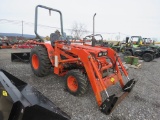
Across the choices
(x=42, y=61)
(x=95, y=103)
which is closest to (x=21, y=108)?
(x=95, y=103)

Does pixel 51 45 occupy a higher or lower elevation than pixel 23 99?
higher

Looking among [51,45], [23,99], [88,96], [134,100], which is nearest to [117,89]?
[134,100]

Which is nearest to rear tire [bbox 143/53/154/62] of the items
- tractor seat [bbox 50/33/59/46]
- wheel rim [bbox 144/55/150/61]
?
wheel rim [bbox 144/55/150/61]

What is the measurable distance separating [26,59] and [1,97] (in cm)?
565

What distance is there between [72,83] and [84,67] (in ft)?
1.68

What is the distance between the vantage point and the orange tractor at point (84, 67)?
3.22 m

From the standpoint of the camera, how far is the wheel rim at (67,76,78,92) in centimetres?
375

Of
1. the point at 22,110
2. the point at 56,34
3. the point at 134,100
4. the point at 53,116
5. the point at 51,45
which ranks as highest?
the point at 56,34

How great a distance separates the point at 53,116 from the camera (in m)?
2.16

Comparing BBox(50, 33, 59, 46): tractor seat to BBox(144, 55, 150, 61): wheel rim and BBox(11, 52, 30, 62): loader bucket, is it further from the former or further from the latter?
BBox(144, 55, 150, 61): wheel rim

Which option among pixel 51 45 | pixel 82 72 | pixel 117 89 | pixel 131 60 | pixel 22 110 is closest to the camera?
pixel 22 110

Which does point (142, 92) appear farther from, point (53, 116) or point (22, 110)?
point (22, 110)

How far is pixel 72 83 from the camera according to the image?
12.6 ft

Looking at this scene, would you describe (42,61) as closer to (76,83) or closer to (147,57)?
(76,83)
